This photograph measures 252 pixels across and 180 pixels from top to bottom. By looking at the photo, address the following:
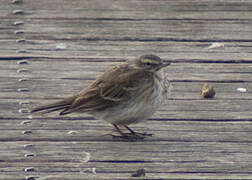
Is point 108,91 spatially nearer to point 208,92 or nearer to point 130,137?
point 130,137

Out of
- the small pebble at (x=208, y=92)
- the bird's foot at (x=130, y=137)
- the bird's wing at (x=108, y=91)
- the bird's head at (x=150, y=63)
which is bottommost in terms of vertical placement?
the bird's foot at (x=130, y=137)

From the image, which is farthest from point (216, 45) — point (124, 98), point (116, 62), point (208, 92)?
point (124, 98)

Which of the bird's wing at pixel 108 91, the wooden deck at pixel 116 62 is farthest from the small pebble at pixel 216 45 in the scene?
the bird's wing at pixel 108 91

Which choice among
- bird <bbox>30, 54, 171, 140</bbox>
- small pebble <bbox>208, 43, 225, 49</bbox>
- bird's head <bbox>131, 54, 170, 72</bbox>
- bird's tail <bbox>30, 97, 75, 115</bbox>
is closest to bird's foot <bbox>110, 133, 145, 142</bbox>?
bird <bbox>30, 54, 171, 140</bbox>

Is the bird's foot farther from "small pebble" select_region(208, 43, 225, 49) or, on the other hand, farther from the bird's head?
"small pebble" select_region(208, 43, 225, 49)

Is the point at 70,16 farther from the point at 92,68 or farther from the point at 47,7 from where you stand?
the point at 92,68

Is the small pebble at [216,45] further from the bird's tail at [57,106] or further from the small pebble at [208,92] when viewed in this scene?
the bird's tail at [57,106]
